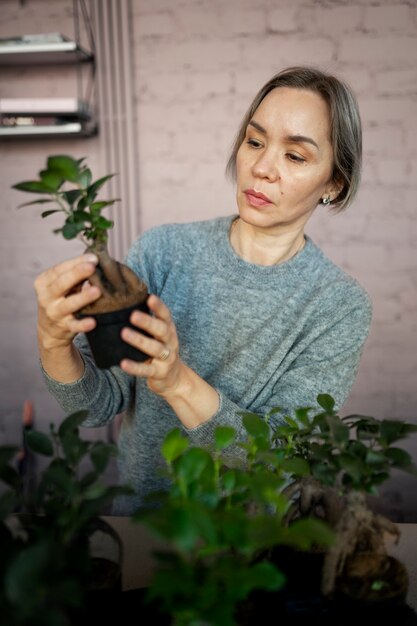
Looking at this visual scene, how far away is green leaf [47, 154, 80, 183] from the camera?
66cm

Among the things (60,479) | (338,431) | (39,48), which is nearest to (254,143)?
(338,431)

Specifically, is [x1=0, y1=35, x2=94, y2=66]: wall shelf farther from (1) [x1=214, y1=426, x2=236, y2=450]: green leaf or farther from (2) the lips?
(1) [x1=214, y1=426, x2=236, y2=450]: green leaf

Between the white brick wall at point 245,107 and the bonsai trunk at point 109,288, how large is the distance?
1630 mm

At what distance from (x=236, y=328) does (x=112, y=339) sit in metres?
0.52

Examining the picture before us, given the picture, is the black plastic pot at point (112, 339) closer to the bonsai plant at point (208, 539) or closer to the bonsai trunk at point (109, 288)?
the bonsai trunk at point (109, 288)

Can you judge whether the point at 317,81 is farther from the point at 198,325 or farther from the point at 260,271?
the point at 198,325

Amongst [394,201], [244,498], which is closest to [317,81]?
[244,498]

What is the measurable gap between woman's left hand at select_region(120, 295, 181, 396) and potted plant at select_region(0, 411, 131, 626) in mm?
183

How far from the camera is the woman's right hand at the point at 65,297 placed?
0.81 m

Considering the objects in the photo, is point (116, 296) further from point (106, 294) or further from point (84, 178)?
point (84, 178)

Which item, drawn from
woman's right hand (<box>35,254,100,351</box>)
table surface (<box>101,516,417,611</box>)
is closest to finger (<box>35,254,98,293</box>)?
woman's right hand (<box>35,254,100,351</box>)

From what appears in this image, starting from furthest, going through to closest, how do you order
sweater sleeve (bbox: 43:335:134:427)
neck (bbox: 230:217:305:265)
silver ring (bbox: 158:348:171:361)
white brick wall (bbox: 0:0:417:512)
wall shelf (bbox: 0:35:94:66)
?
white brick wall (bbox: 0:0:417:512) < wall shelf (bbox: 0:35:94:66) < neck (bbox: 230:217:305:265) < sweater sleeve (bbox: 43:335:134:427) < silver ring (bbox: 158:348:171:361)

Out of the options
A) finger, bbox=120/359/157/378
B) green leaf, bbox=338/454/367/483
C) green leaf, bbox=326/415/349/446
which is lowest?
finger, bbox=120/359/157/378

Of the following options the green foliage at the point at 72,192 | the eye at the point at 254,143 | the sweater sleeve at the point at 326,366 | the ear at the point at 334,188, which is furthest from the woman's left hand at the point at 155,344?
the ear at the point at 334,188
